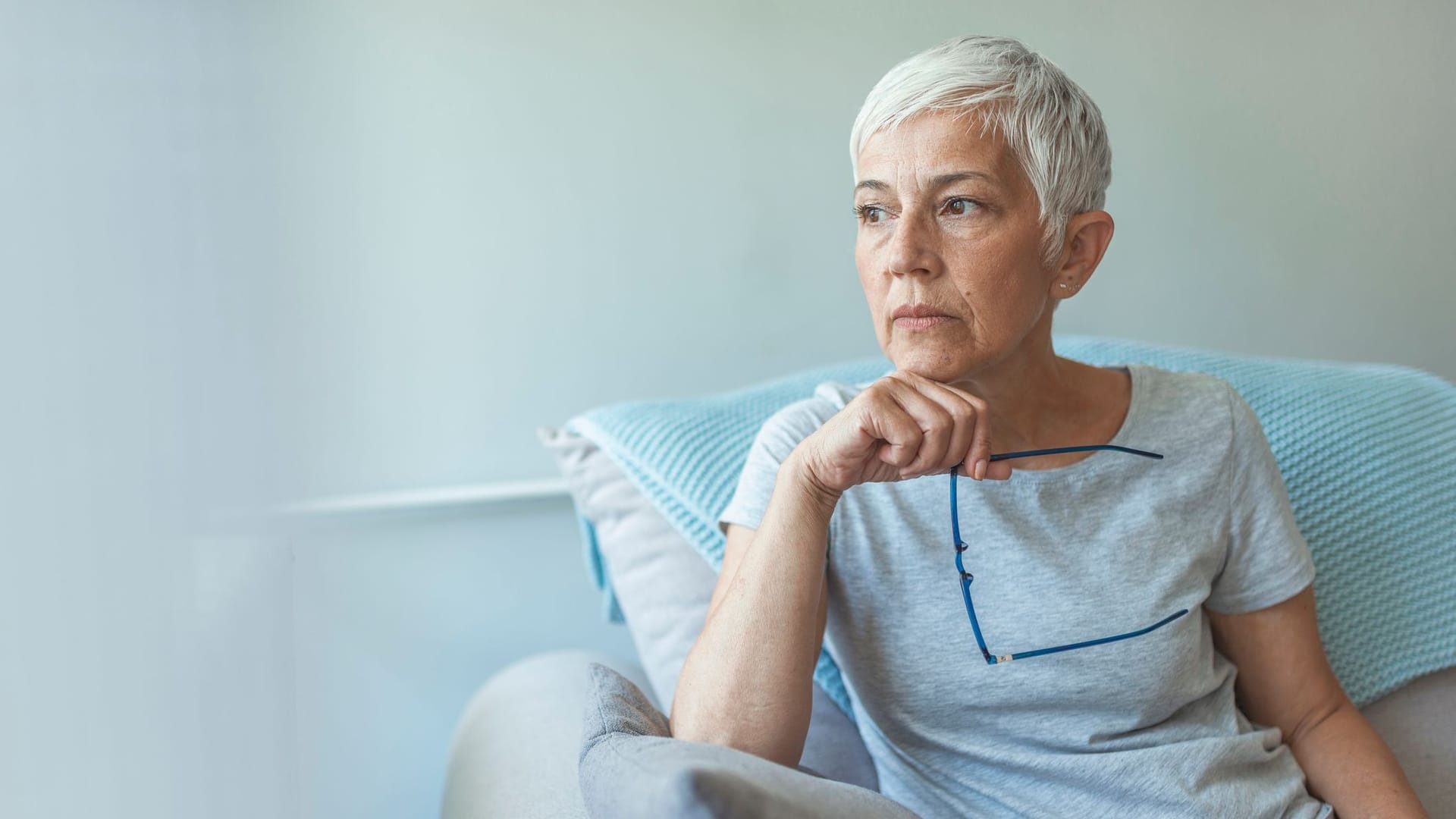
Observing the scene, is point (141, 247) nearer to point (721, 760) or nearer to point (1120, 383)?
point (721, 760)

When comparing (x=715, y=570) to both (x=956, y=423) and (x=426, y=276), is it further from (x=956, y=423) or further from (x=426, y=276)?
(x=426, y=276)

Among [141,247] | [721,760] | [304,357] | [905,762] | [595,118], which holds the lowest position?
[905,762]

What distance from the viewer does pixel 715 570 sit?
1273 mm

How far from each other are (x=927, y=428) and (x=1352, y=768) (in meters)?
0.63

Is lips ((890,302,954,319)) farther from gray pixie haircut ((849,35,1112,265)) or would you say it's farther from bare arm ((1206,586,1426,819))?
bare arm ((1206,586,1426,819))

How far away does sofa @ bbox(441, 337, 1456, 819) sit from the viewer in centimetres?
119

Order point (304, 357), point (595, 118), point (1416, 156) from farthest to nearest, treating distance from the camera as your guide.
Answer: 1. point (1416, 156)
2. point (595, 118)
3. point (304, 357)

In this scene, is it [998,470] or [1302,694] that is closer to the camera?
[998,470]

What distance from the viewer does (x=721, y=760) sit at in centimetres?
72

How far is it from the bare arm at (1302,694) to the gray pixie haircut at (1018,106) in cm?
47

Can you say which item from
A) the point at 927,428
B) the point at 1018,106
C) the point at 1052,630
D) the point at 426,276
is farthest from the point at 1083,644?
the point at 426,276

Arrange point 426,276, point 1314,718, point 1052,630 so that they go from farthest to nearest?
point 426,276
point 1314,718
point 1052,630

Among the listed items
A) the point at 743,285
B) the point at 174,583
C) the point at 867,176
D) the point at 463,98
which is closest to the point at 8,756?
the point at 174,583

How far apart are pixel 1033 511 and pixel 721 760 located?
484mm
